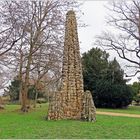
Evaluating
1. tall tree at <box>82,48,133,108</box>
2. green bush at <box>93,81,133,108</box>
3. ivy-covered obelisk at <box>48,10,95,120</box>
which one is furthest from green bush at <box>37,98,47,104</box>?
ivy-covered obelisk at <box>48,10,95,120</box>

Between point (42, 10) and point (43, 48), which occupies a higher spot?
point (42, 10)

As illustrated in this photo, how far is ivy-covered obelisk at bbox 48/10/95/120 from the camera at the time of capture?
2166cm

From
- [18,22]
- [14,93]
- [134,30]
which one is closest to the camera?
[18,22]

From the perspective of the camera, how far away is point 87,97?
21.8 m

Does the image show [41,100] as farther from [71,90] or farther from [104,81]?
[71,90]

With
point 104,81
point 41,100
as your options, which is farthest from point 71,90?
point 41,100

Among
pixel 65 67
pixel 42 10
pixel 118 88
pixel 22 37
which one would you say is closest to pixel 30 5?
pixel 42 10

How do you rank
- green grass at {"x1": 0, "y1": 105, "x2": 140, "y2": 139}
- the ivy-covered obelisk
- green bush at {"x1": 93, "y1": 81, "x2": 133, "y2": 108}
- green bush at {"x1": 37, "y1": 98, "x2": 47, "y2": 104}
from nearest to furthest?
green grass at {"x1": 0, "y1": 105, "x2": 140, "y2": 139} → the ivy-covered obelisk → green bush at {"x1": 93, "y1": 81, "x2": 133, "y2": 108} → green bush at {"x1": 37, "y1": 98, "x2": 47, "y2": 104}

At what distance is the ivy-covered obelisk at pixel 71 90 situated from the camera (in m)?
21.7

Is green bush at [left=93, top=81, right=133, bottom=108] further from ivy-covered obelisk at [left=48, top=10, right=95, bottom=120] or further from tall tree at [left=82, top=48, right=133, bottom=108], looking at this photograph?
ivy-covered obelisk at [left=48, top=10, right=95, bottom=120]

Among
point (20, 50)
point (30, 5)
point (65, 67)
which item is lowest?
point (65, 67)

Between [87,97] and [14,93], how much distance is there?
3284 centimetres

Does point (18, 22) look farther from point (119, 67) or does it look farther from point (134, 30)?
point (119, 67)

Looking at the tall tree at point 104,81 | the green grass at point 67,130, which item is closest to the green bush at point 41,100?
the tall tree at point 104,81
